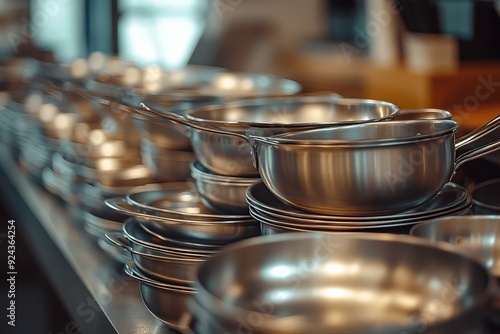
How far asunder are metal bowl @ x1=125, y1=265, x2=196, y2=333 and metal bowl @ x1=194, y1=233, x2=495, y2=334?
9.4 inches

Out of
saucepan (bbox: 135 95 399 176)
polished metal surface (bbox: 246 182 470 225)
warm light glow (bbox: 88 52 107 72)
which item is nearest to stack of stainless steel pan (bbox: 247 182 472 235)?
polished metal surface (bbox: 246 182 470 225)

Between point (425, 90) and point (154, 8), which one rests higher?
point (154, 8)

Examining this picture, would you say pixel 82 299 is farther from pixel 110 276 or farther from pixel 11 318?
pixel 11 318

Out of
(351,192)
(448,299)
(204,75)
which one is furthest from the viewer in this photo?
(204,75)

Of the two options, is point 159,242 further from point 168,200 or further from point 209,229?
point 168,200

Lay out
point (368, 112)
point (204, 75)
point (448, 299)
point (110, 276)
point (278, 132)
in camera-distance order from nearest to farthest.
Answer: point (448, 299) < point (278, 132) < point (368, 112) < point (110, 276) < point (204, 75)

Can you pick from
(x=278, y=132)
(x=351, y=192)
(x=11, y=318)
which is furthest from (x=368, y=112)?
(x=11, y=318)

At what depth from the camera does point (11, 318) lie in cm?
197

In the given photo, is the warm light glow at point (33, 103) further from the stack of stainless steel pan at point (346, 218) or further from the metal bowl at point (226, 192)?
the stack of stainless steel pan at point (346, 218)

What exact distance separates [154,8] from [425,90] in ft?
12.3

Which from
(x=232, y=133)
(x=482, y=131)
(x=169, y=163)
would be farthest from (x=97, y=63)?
(x=482, y=131)

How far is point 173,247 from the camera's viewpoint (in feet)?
3.01

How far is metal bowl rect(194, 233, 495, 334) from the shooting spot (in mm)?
604

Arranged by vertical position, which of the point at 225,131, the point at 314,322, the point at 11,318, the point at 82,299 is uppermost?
the point at 225,131
